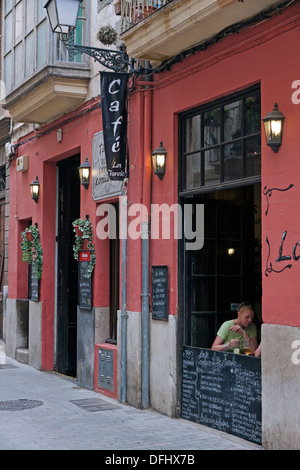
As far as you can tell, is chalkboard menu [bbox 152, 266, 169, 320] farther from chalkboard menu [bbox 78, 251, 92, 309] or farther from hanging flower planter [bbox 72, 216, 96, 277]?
chalkboard menu [bbox 78, 251, 92, 309]

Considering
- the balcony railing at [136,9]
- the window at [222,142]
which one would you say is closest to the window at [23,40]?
the balcony railing at [136,9]

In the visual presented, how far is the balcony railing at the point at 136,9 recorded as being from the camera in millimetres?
9078

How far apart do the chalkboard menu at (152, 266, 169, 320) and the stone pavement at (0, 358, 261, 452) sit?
1380mm

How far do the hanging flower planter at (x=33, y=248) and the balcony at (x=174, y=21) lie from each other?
17.7ft

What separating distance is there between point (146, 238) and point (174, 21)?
119 inches

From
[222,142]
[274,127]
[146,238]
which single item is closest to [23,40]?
[146,238]

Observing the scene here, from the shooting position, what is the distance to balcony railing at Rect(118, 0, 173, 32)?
9.08 m

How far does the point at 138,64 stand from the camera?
9.92m

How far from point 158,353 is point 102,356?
1.73 m

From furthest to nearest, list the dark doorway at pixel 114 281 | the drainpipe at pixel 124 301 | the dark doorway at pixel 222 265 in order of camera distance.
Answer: the dark doorway at pixel 114 281
the drainpipe at pixel 124 301
the dark doorway at pixel 222 265

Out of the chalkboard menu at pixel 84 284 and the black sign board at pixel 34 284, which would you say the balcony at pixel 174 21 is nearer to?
the chalkboard menu at pixel 84 284

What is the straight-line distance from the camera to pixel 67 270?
44.7 feet

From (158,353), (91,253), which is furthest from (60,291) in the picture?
(158,353)
